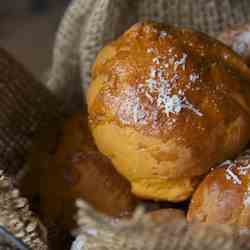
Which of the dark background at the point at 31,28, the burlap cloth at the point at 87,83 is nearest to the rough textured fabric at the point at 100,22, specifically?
the burlap cloth at the point at 87,83

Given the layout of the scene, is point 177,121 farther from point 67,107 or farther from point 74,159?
point 67,107

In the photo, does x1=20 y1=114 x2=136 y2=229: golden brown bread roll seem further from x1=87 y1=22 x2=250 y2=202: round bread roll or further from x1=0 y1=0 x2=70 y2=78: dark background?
x1=0 y1=0 x2=70 y2=78: dark background

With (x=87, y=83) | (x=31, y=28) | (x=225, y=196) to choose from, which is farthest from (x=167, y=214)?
(x=31, y=28)

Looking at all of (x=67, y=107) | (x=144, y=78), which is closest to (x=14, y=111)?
(x=67, y=107)

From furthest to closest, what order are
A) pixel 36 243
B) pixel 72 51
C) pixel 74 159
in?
1. pixel 72 51
2. pixel 74 159
3. pixel 36 243

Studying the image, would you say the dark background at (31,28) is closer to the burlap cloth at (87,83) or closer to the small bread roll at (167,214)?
the burlap cloth at (87,83)
